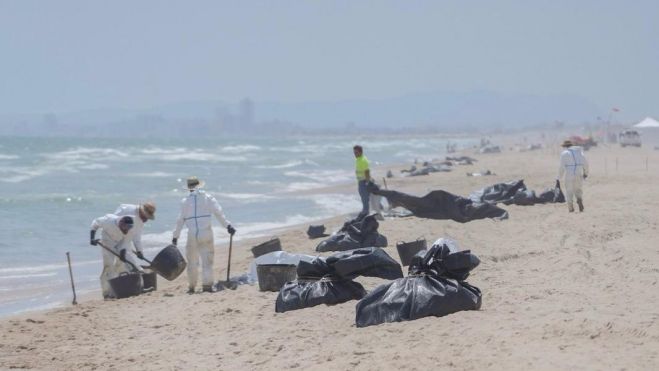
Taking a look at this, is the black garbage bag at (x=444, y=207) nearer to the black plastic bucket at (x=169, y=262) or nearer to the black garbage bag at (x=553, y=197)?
the black garbage bag at (x=553, y=197)

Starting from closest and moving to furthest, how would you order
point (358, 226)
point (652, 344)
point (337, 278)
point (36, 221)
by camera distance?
1. point (652, 344)
2. point (337, 278)
3. point (358, 226)
4. point (36, 221)

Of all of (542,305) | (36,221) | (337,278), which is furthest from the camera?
(36,221)

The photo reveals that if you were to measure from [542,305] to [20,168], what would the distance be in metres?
50.4

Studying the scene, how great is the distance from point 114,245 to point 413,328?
4825 mm

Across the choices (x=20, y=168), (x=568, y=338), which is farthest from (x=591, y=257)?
(x=20, y=168)

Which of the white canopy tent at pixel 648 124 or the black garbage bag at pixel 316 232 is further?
the white canopy tent at pixel 648 124

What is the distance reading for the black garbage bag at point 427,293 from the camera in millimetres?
7438

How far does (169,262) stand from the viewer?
11039mm

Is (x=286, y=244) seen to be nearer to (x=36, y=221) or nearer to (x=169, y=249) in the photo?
(x=169, y=249)

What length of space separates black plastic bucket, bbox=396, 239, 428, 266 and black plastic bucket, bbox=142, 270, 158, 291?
294 centimetres

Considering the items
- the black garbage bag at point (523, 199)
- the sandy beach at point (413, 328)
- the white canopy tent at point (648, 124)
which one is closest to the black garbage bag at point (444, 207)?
the black garbage bag at point (523, 199)

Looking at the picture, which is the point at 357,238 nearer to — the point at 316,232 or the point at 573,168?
the point at 316,232

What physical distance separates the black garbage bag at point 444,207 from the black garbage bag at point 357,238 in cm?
299

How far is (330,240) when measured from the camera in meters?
12.5
